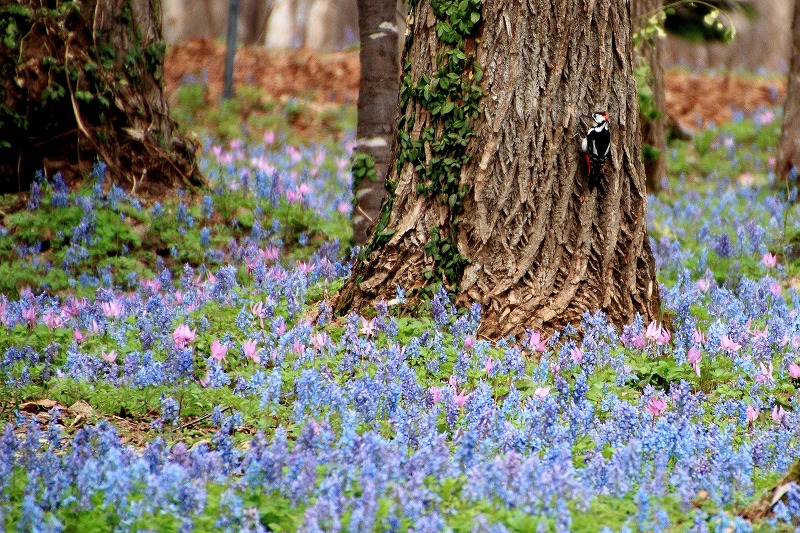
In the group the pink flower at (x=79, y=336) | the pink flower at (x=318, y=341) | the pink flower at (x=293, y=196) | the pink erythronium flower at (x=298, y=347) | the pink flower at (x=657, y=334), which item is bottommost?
the pink flower at (x=79, y=336)

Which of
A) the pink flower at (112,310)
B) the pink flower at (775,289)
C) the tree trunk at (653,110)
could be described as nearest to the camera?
the pink flower at (112,310)

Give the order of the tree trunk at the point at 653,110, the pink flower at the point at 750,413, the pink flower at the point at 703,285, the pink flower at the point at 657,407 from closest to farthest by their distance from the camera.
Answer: the pink flower at the point at 657,407 → the pink flower at the point at 750,413 → the pink flower at the point at 703,285 → the tree trunk at the point at 653,110

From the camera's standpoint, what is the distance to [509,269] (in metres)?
5.63

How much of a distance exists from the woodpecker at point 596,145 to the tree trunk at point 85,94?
4690 millimetres

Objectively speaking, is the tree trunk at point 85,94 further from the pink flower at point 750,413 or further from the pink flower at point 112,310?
the pink flower at point 750,413

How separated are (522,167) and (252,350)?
6.26 ft

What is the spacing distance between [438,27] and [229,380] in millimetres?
2458

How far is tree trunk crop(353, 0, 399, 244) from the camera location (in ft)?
26.1

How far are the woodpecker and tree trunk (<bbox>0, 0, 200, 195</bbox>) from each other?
4.69 meters

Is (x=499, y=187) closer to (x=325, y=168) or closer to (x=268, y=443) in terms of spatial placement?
(x=268, y=443)

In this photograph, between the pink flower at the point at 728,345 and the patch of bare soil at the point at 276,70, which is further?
the patch of bare soil at the point at 276,70

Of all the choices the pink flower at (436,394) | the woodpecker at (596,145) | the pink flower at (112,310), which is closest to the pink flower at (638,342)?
the woodpecker at (596,145)

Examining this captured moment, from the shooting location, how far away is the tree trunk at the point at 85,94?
834cm

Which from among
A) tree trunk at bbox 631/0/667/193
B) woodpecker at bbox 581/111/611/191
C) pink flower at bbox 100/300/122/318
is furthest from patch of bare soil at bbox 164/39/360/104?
woodpecker at bbox 581/111/611/191
